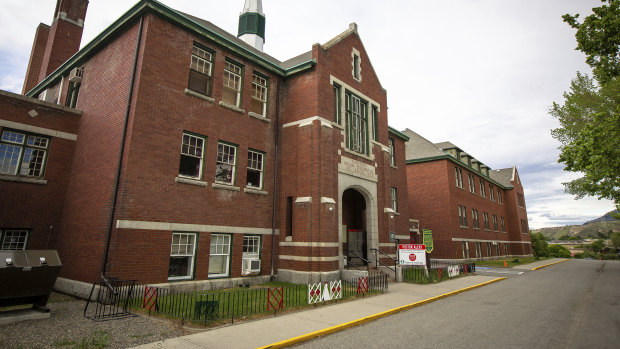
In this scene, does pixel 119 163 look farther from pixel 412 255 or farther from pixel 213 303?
pixel 412 255

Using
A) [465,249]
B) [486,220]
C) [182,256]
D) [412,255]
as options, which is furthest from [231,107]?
[486,220]

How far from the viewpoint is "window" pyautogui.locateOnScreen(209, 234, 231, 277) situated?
13.9 m

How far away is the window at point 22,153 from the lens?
13.4 meters

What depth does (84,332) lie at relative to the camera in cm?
734

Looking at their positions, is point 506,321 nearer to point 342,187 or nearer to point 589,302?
point 589,302

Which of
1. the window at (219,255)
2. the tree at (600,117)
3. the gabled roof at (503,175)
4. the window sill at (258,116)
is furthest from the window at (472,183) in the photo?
the window at (219,255)

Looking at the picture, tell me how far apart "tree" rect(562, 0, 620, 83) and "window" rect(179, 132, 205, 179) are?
18.2 m

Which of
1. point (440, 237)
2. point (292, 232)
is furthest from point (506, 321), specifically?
point (440, 237)

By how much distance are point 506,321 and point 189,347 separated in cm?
852

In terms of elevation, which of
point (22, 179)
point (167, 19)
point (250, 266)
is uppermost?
point (167, 19)

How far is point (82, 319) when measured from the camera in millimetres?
8414

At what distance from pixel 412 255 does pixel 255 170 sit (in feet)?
30.1

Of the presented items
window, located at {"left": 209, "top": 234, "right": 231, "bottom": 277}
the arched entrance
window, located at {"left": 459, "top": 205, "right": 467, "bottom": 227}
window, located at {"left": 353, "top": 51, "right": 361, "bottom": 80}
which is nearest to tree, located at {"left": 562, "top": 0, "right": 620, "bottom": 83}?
window, located at {"left": 353, "top": 51, "right": 361, "bottom": 80}

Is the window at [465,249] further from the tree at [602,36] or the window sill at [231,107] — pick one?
the window sill at [231,107]
